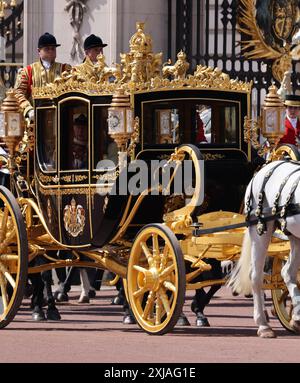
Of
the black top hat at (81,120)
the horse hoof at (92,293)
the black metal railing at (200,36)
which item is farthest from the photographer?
the black metal railing at (200,36)

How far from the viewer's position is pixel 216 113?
48.0 feet

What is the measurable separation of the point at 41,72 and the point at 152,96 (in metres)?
2.09

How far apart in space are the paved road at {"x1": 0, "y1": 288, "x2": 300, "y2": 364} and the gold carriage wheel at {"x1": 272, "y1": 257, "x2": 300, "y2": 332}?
114mm

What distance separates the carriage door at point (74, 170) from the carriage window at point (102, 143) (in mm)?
67

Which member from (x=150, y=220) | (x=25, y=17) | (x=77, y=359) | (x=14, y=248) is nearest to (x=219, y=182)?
(x=150, y=220)

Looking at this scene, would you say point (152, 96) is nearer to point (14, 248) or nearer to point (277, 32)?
point (14, 248)

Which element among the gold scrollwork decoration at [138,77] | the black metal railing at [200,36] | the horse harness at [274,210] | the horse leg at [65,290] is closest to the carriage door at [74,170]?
the gold scrollwork decoration at [138,77]

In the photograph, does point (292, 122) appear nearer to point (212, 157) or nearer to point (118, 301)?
point (212, 157)

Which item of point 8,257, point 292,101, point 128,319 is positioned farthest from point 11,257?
point 292,101

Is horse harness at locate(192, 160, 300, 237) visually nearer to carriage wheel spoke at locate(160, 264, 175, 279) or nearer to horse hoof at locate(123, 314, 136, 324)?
carriage wheel spoke at locate(160, 264, 175, 279)

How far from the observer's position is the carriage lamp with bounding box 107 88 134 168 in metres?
13.6

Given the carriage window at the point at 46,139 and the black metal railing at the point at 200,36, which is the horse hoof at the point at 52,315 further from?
the black metal railing at the point at 200,36

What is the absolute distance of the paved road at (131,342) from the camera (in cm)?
1162

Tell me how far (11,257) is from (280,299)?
2.16 m
